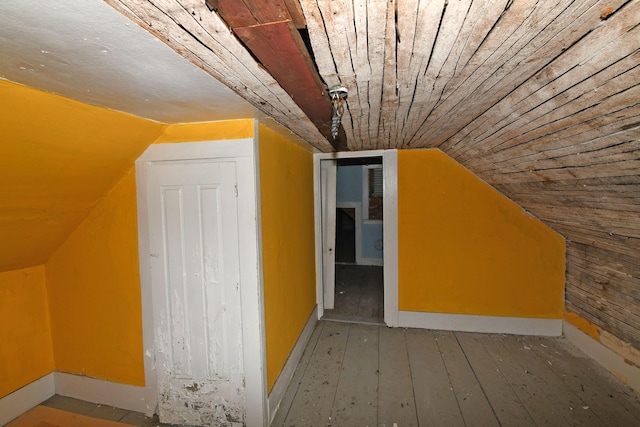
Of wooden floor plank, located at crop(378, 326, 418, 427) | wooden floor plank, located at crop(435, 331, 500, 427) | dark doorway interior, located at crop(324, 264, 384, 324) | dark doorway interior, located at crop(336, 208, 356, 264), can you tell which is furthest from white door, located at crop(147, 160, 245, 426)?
dark doorway interior, located at crop(336, 208, 356, 264)

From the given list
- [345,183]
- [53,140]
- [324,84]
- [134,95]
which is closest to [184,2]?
[324,84]

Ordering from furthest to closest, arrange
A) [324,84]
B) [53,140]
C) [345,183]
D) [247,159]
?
[345,183] → [247,159] → [53,140] → [324,84]

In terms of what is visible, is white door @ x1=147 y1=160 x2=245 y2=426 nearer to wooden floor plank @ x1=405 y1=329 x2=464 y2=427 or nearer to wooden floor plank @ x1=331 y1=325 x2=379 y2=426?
wooden floor plank @ x1=331 y1=325 x2=379 y2=426

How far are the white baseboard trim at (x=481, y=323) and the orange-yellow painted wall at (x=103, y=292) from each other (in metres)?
2.67

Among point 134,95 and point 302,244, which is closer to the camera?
point 134,95

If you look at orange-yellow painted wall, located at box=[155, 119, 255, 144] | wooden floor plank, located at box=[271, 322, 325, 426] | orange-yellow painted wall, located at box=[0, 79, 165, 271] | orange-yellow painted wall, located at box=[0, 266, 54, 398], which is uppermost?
orange-yellow painted wall, located at box=[155, 119, 255, 144]

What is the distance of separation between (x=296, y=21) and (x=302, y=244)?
2200mm

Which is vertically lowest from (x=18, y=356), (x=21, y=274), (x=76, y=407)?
(x=76, y=407)

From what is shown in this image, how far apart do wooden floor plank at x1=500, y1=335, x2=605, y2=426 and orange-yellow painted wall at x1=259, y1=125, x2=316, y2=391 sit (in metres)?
2.01

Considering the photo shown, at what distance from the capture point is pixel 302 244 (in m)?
2.76

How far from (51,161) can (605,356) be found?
4261 mm

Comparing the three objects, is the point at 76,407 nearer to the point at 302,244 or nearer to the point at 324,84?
the point at 302,244

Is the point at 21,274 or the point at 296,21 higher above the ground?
the point at 296,21

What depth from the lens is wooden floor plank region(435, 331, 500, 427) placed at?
1846mm
